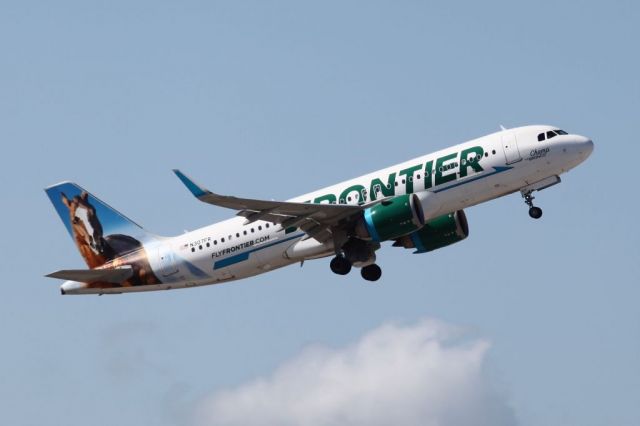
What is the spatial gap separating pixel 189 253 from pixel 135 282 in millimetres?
3143

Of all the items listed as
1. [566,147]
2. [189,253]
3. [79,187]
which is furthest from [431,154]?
[79,187]

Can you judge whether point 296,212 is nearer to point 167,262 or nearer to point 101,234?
point 167,262

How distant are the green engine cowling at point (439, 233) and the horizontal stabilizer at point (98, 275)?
1277 centimetres

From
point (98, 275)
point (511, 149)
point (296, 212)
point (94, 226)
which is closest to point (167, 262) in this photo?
point (98, 275)

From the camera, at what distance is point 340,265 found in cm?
6188

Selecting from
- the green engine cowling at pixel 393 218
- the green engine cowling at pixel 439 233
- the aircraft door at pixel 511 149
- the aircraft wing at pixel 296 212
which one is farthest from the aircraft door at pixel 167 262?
the aircraft door at pixel 511 149

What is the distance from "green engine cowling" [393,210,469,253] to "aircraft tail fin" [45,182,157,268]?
12224 mm

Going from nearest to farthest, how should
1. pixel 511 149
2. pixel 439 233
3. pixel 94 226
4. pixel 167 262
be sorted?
1. pixel 511 149
2. pixel 167 262
3. pixel 439 233
4. pixel 94 226

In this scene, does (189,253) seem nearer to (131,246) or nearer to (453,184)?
(131,246)

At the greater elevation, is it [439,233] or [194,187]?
[194,187]

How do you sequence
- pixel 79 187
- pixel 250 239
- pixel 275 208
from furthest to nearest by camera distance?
pixel 79 187, pixel 250 239, pixel 275 208

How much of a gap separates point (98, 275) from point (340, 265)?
11.2 m

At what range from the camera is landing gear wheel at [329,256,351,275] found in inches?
2434

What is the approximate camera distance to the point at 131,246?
216 feet
